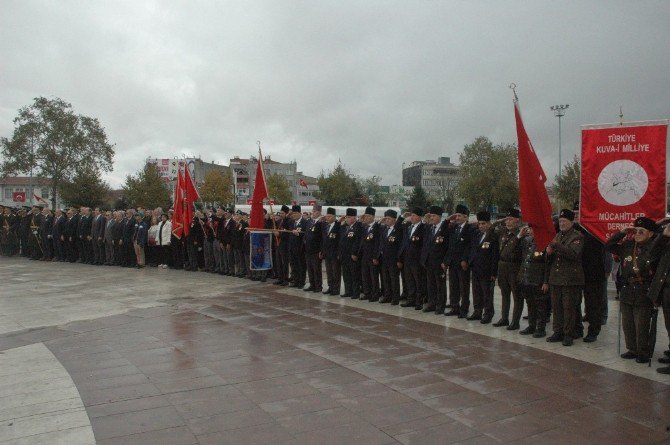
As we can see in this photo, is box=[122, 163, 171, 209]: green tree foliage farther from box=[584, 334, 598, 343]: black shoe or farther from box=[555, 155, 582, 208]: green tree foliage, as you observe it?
box=[584, 334, 598, 343]: black shoe

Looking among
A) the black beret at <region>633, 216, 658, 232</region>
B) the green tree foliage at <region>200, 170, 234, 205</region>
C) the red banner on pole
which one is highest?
the green tree foliage at <region>200, 170, 234, 205</region>

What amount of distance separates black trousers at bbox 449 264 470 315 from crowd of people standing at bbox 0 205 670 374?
19 mm

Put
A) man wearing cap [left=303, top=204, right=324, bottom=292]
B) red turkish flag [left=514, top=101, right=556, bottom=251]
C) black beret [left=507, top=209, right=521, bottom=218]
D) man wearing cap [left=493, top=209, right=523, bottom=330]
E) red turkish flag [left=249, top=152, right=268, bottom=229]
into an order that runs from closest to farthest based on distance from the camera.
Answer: red turkish flag [left=514, top=101, right=556, bottom=251] < man wearing cap [left=493, top=209, right=523, bottom=330] < black beret [left=507, top=209, right=521, bottom=218] < man wearing cap [left=303, top=204, right=324, bottom=292] < red turkish flag [left=249, top=152, right=268, bottom=229]

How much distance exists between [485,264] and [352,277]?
370cm

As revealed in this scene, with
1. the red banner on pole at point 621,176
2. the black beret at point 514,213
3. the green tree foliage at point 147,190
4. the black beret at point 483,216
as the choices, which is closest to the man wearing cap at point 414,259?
the black beret at point 483,216

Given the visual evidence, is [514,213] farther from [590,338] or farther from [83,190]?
[83,190]

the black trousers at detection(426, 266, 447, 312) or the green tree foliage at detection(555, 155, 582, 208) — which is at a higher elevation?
the green tree foliage at detection(555, 155, 582, 208)

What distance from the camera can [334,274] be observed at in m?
12.9

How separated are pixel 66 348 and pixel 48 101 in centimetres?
4762

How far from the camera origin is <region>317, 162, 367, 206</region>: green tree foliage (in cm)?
6212

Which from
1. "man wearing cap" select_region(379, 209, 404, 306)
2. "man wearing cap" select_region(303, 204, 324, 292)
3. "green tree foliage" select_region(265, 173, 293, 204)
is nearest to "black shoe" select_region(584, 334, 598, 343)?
"man wearing cap" select_region(379, 209, 404, 306)

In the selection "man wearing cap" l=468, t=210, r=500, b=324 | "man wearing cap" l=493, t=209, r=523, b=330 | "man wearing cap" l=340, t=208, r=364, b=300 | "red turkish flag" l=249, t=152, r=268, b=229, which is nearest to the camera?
"man wearing cap" l=493, t=209, r=523, b=330

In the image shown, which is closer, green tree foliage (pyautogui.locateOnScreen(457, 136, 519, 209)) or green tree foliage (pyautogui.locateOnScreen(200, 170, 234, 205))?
green tree foliage (pyautogui.locateOnScreen(457, 136, 519, 209))

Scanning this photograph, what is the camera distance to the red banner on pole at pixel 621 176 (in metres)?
7.11
